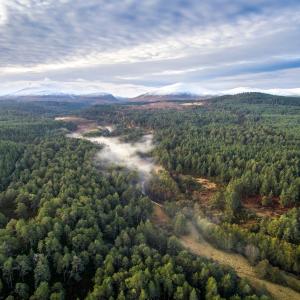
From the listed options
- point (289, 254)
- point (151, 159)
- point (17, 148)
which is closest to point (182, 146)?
point (151, 159)

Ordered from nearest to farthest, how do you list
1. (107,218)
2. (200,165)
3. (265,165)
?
(107,218) → (265,165) → (200,165)

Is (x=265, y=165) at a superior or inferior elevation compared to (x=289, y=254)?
superior

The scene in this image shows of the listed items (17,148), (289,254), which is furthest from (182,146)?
(289,254)

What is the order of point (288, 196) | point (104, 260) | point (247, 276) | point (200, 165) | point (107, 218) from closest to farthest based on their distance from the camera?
point (104, 260) < point (247, 276) < point (107, 218) < point (288, 196) < point (200, 165)

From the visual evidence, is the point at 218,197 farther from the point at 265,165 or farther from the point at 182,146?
the point at 182,146

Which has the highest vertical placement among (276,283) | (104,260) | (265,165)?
(265,165)

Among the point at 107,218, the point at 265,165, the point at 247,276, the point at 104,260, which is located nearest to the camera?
the point at 104,260

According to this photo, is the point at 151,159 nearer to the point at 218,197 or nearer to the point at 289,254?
the point at 218,197

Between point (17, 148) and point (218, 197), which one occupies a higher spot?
point (17, 148)

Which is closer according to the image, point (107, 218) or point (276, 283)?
point (276, 283)
